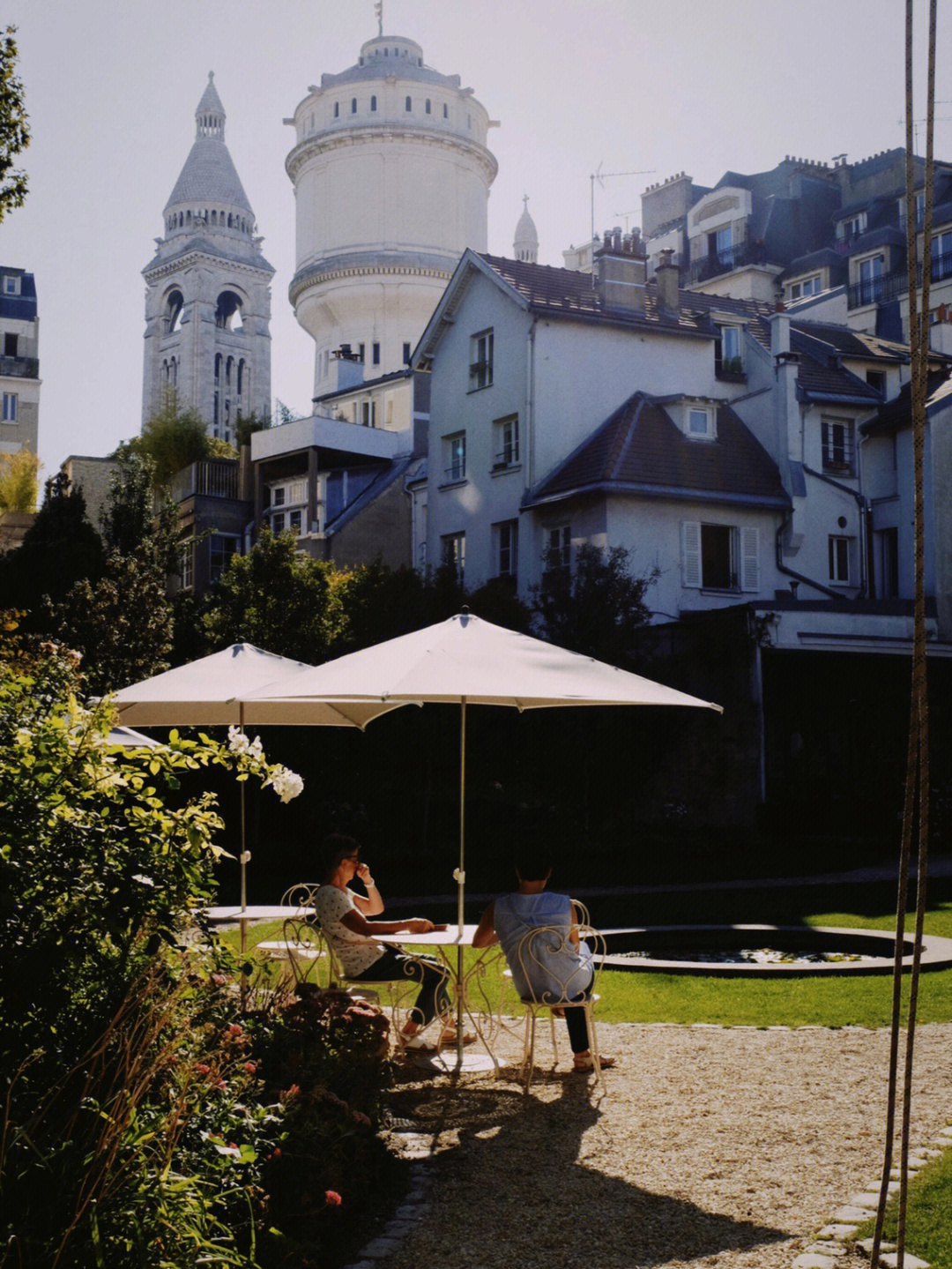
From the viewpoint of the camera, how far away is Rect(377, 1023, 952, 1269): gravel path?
5.49 meters

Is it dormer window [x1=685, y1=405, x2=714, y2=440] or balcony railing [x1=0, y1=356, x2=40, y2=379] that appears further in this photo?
balcony railing [x1=0, y1=356, x2=40, y2=379]

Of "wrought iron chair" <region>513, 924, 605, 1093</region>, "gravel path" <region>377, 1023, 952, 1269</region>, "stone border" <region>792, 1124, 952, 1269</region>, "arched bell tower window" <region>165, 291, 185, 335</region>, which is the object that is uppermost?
"arched bell tower window" <region>165, 291, 185, 335</region>

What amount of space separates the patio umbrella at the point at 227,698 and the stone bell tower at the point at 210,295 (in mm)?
91639

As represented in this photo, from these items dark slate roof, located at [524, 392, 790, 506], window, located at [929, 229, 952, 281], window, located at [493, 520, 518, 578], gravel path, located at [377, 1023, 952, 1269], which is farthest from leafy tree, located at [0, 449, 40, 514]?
gravel path, located at [377, 1023, 952, 1269]

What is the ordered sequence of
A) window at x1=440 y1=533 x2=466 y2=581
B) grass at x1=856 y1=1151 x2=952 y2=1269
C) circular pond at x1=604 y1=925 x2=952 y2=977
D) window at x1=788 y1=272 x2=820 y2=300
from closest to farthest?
1. grass at x1=856 y1=1151 x2=952 y2=1269
2. circular pond at x1=604 y1=925 x2=952 y2=977
3. window at x1=440 y1=533 x2=466 y2=581
4. window at x1=788 y1=272 x2=820 y2=300

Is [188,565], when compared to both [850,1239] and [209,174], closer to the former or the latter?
[850,1239]

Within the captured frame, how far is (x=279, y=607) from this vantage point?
26.4 metres

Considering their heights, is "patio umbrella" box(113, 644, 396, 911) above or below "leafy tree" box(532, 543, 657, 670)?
below

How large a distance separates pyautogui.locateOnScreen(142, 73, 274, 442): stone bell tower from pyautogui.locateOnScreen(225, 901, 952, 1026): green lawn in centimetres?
9483

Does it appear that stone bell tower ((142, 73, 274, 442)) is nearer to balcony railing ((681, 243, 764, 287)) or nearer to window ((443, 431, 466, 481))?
balcony railing ((681, 243, 764, 287))

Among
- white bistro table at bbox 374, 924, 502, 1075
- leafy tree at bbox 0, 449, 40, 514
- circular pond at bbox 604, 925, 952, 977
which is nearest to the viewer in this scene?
white bistro table at bbox 374, 924, 502, 1075

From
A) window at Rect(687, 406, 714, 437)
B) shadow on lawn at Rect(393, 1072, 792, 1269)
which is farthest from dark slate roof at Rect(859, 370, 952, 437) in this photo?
shadow on lawn at Rect(393, 1072, 792, 1269)

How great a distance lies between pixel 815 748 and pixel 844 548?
5500 mm

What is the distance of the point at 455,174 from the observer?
68.2 metres
